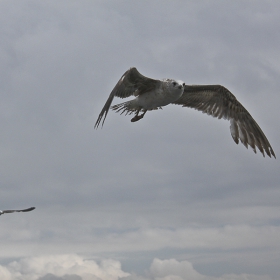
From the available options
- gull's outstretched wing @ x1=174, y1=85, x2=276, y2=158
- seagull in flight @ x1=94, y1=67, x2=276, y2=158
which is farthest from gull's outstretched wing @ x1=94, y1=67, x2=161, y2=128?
gull's outstretched wing @ x1=174, y1=85, x2=276, y2=158

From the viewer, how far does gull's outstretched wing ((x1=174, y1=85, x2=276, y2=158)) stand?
87.1 ft

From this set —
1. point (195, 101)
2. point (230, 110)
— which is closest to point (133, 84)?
point (195, 101)

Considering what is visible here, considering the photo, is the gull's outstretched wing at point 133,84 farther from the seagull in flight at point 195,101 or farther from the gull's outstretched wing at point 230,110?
the gull's outstretched wing at point 230,110

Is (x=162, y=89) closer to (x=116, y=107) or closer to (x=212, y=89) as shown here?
(x=116, y=107)

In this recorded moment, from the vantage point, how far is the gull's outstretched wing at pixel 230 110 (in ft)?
87.1

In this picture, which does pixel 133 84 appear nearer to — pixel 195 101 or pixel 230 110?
pixel 195 101

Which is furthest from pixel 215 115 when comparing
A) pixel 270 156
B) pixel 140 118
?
pixel 140 118

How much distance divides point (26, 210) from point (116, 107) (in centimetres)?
1463

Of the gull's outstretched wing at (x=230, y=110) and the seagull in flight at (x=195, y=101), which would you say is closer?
the seagull in flight at (x=195, y=101)

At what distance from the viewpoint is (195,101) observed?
26781 mm

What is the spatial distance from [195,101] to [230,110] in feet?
6.37

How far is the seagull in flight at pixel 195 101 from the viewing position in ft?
74.5

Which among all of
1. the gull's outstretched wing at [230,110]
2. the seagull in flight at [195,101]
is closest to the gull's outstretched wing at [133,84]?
the seagull in flight at [195,101]

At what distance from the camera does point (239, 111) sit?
27.5m
